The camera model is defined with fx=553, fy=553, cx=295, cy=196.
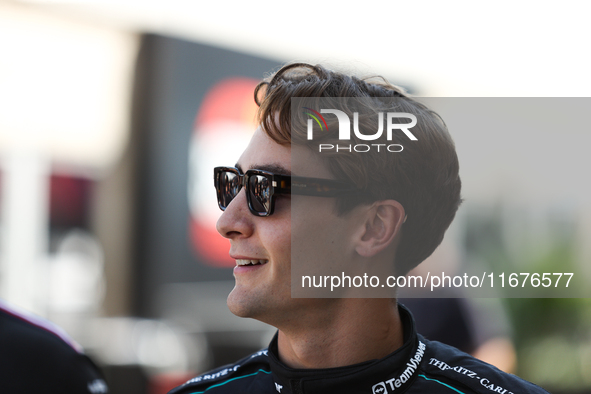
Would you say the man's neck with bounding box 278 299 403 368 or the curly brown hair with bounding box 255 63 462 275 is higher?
the curly brown hair with bounding box 255 63 462 275

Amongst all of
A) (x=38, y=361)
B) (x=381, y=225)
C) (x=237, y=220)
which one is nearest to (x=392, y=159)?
(x=381, y=225)

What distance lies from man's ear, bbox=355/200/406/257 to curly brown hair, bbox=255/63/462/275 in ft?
0.09

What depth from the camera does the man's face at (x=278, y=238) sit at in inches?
70.6

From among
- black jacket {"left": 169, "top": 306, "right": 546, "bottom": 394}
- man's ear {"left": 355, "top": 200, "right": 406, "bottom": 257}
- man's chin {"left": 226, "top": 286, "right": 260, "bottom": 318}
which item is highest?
man's ear {"left": 355, "top": 200, "right": 406, "bottom": 257}

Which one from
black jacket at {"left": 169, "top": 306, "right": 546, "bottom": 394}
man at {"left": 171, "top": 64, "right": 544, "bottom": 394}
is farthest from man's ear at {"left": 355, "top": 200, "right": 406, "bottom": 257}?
black jacket at {"left": 169, "top": 306, "right": 546, "bottom": 394}

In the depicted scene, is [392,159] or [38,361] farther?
[38,361]

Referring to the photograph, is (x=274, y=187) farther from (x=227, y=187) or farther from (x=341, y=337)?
(x=341, y=337)

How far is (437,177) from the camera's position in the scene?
2.03 m

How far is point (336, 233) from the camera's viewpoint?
1884 mm

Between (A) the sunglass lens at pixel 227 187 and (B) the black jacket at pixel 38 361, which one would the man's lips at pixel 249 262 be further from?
(B) the black jacket at pixel 38 361

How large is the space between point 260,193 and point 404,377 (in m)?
0.76

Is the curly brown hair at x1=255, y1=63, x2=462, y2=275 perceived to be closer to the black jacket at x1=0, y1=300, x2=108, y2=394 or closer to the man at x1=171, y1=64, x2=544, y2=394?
the man at x1=171, y1=64, x2=544, y2=394

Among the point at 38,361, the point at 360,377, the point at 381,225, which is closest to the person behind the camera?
the point at 360,377

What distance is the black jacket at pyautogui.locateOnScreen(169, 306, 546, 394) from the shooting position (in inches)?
68.9
